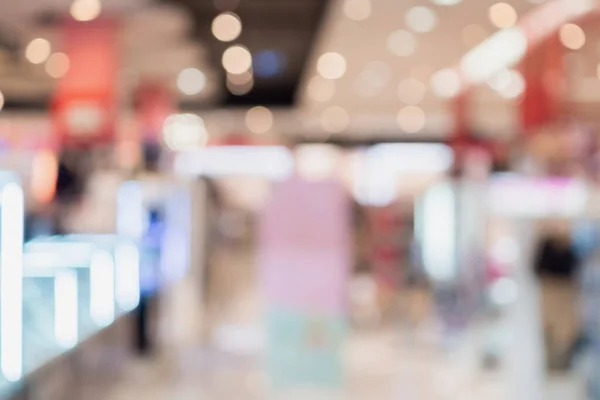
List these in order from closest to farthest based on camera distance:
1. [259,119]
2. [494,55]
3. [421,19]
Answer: [421,19] < [494,55] < [259,119]

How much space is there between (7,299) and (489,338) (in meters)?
5.93

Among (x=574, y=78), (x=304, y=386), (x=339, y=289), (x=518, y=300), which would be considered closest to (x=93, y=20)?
(x=339, y=289)

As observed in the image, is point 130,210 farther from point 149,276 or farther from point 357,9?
point 357,9

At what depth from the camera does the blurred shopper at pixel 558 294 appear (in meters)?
4.90

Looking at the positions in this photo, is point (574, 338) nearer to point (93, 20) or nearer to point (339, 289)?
point (339, 289)

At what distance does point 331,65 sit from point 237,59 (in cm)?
128

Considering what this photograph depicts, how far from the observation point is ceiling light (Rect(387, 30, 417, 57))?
27.3ft

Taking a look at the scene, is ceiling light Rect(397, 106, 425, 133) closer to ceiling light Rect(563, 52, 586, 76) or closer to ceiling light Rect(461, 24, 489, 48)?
ceiling light Rect(563, 52, 586, 76)

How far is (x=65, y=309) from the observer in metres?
5.83

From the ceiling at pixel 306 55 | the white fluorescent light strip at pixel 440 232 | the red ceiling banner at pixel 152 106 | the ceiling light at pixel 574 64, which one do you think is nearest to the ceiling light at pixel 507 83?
the ceiling at pixel 306 55

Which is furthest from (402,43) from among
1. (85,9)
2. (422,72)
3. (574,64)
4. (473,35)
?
(85,9)

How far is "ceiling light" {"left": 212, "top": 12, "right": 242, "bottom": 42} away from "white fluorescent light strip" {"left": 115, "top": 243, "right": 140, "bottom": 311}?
8.45ft

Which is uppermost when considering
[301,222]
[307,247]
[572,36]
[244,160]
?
[572,36]

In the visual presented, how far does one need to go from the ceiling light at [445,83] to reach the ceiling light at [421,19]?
8.03ft
